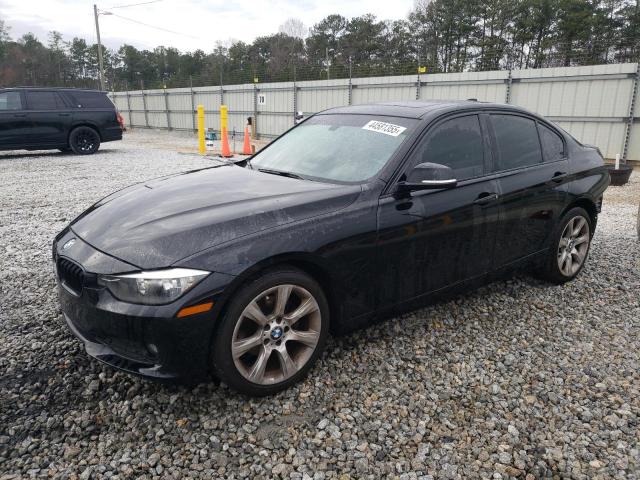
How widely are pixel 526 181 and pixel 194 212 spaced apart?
2.58 metres

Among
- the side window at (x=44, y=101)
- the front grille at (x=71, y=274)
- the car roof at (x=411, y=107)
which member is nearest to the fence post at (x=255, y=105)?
the side window at (x=44, y=101)

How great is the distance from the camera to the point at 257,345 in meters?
2.61

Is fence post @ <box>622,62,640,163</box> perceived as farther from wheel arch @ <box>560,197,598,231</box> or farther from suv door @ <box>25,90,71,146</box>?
suv door @ <box>25,90,71,146</box>

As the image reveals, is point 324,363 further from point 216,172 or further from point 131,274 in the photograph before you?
point 216,172

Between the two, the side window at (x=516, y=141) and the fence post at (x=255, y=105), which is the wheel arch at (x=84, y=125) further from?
the side window at (x=516, y=141)

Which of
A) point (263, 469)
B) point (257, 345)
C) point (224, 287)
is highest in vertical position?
point (224, 287)

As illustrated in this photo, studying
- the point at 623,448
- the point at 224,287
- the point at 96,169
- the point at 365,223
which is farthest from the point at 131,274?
the point at 96,169

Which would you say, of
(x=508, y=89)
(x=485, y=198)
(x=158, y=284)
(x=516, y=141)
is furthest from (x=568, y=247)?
(x=508, y=89)

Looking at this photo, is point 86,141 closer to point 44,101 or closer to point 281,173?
point 44,101

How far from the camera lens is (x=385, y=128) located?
134 inches

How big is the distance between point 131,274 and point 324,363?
4.38 feet

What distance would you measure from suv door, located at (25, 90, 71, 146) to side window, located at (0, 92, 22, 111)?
0.73 feet

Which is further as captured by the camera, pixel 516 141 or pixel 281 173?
pixel 516 141

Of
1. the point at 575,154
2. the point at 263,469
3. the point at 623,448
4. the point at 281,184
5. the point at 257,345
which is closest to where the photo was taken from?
the point at 263,469
